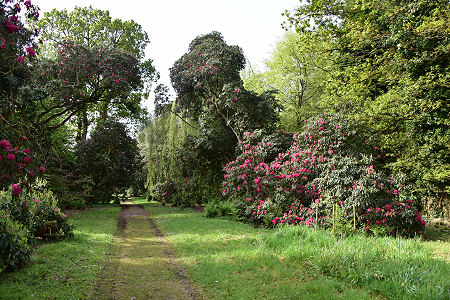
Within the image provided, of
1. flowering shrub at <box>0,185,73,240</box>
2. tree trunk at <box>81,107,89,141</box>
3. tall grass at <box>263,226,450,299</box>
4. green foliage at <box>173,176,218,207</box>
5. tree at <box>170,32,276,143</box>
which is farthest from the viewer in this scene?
tree trunk at <box>81,107,89,141</box>

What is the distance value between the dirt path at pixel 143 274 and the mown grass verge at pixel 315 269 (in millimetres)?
329

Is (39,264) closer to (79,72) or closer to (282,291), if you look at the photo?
(282,291)

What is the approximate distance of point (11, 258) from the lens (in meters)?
4.85

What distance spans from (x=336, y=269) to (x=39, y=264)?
18.6 ft

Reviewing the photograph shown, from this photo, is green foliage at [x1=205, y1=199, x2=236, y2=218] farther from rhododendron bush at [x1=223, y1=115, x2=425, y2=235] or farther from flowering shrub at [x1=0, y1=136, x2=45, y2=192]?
flowering shrub at [x1=0, y1=136, x2=45, y2=192]

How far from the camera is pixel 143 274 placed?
5.42 metres

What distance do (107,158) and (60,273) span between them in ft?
46.9

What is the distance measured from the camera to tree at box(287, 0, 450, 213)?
337 inches

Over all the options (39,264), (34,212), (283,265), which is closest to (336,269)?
(283,265)

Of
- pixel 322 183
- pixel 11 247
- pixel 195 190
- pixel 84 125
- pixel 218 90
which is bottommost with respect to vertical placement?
pixel 11 247

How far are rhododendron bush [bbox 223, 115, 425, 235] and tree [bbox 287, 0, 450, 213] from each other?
1.03m

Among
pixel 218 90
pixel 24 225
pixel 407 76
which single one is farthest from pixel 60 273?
pixel 218 90

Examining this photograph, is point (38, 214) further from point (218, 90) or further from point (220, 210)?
point (218, 90)

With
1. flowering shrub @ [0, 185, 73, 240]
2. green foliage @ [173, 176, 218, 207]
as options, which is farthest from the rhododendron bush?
flowering shrub @ [0, 185, 73, 240]
